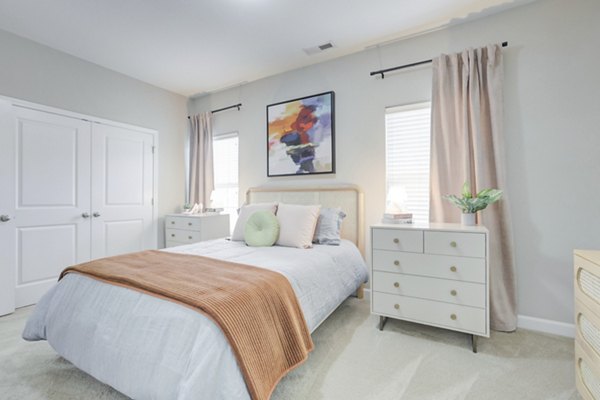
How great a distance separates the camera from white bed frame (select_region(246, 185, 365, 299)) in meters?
2.91

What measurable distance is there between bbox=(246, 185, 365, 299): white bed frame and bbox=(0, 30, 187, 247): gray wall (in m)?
1.79

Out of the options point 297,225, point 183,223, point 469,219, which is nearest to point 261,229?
point 297,225

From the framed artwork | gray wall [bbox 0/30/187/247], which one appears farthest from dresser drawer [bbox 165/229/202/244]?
the framed artwork

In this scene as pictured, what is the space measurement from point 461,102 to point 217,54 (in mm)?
2473

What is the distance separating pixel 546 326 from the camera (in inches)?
85.0

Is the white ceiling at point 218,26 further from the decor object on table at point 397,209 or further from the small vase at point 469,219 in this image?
the small vase at point 469,219

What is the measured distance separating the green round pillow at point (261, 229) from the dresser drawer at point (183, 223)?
1.11m

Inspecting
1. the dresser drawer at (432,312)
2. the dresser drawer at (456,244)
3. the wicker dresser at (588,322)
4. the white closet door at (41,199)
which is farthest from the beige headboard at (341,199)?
the white closet door at (41,199)

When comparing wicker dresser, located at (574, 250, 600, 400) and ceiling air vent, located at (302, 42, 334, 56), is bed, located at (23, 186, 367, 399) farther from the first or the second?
ceiling air vent, located at (302, 42, 334, 56)

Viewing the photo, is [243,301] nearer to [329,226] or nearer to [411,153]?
[329,226]

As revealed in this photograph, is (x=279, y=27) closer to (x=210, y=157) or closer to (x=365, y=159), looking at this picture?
(x=365, y=159)

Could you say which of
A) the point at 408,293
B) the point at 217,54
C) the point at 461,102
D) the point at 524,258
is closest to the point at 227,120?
the point at 217,54

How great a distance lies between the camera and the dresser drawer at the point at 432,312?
189 cm

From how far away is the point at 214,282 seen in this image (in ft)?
4.83
